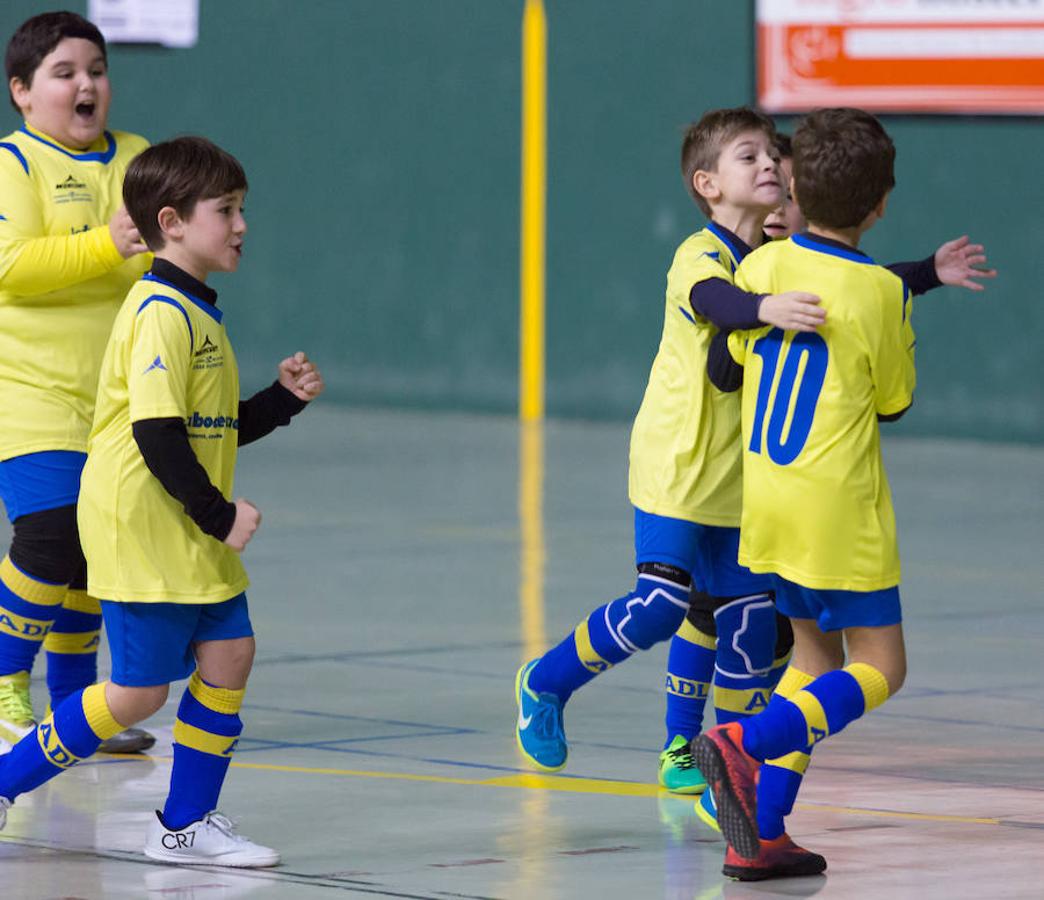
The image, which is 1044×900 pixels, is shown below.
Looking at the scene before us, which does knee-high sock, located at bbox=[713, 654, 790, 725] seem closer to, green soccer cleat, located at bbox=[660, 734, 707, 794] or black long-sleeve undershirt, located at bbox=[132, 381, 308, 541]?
green soccer cleat, located at bbox=[660, 734, 707, 794]

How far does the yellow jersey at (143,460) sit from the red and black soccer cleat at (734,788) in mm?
1083

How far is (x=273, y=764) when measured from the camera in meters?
6.57

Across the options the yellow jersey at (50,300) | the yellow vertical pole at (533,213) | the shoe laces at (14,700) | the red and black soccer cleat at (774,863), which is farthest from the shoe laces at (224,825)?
the yellow vertical pole at (533,213)

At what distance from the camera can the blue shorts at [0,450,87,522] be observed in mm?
6578

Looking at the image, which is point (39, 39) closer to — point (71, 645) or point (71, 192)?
point (71, 192)

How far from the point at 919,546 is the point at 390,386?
780 centimetres

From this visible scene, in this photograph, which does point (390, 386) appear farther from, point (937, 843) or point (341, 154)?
point (937, 843)

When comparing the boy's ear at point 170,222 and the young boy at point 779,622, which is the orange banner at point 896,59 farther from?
the boy's ear at point 170,222

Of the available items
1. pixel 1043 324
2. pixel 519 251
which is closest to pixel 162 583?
pixel 1043 324

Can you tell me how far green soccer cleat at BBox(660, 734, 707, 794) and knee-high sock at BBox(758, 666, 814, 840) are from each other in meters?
0.79

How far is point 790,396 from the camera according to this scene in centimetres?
539

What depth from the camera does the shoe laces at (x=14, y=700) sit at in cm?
668

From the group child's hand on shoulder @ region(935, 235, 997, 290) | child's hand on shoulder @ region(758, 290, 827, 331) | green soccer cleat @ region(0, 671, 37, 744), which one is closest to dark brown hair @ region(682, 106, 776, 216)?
child's hand on shoulder @ region(935, 235, 997, 290)

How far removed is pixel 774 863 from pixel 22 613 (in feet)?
7.52
